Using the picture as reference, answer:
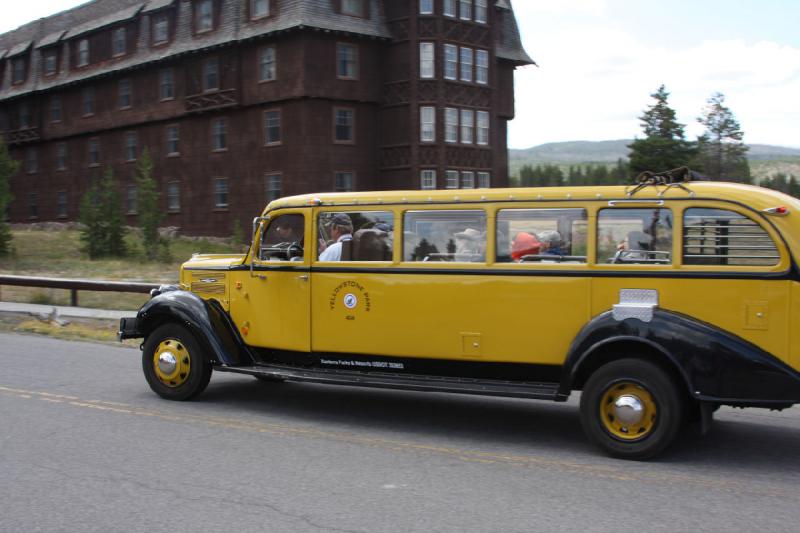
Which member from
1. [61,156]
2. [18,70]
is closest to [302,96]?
[61,156]

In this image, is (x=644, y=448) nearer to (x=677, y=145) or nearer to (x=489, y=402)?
(x=489, y=402)

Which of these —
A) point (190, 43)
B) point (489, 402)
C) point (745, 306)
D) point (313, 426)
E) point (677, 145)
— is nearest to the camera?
point (745, 306)

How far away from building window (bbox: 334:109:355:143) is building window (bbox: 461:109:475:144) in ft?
16.0

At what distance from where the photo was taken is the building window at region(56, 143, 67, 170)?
47750mm

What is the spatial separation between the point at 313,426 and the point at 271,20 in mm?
29542

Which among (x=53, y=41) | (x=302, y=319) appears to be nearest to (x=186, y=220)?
(x=53, y=41)

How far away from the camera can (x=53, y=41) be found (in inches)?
1843

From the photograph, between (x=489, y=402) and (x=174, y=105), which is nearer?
(x=489, y=402)

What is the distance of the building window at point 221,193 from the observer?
125 ft

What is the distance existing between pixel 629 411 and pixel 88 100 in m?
44.4

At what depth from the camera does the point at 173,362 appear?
923cm

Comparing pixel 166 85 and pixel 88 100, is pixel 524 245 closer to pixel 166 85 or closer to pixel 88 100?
pixel 166 85

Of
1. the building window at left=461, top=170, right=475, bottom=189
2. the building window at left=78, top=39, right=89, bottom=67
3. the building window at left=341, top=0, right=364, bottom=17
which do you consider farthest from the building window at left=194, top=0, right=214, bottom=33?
the building window at left=461, top=170, right=475, bottom=189

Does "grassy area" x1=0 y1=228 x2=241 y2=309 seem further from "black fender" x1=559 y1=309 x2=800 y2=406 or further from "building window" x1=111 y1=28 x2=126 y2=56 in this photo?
"black fender" x1=559 y1=309 x2=800 y2=406
